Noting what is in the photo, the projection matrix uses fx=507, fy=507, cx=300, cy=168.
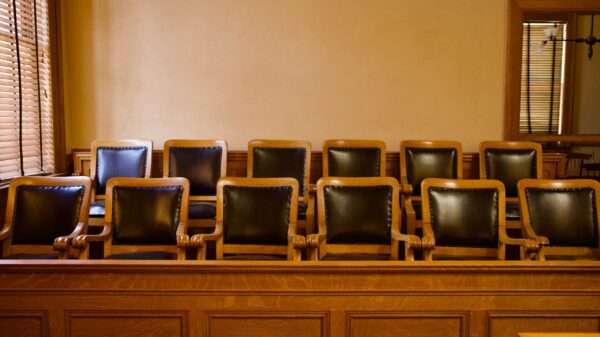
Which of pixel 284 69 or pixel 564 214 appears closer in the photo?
pixel 564 214

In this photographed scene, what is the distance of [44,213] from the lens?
2182 mm

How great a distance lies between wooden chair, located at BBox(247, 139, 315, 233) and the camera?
9.81ft

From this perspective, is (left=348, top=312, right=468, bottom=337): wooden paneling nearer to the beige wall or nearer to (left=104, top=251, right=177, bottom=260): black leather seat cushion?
(left=104, top=251, right=177, bottom=260): black leather seat cushion

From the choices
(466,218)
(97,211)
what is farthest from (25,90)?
(466,218)

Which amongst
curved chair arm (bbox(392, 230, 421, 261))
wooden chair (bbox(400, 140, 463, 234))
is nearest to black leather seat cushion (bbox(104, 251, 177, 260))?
curved chair arm (bbox(392, 230, 421, 261))

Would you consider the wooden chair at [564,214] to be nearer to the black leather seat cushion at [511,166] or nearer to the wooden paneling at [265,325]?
the black leather seat cushion at [511,166]

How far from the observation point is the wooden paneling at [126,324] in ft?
4.41

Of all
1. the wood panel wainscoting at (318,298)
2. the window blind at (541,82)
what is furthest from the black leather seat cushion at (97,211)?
the window blind at (541,82)

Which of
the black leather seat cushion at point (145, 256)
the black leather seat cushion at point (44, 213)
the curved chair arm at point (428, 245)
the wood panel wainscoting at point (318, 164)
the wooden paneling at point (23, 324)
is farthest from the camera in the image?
the wood panel wainscoting at point (318, 164)

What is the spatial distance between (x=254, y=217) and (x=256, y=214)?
0.02m

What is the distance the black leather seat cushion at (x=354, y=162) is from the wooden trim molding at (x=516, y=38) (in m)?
1.01

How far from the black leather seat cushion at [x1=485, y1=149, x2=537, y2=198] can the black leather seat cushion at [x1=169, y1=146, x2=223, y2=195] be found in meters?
1.66

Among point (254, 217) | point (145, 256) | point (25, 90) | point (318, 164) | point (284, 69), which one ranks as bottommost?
point (145, 256)

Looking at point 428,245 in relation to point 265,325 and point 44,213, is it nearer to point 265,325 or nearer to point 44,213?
point 265,325
